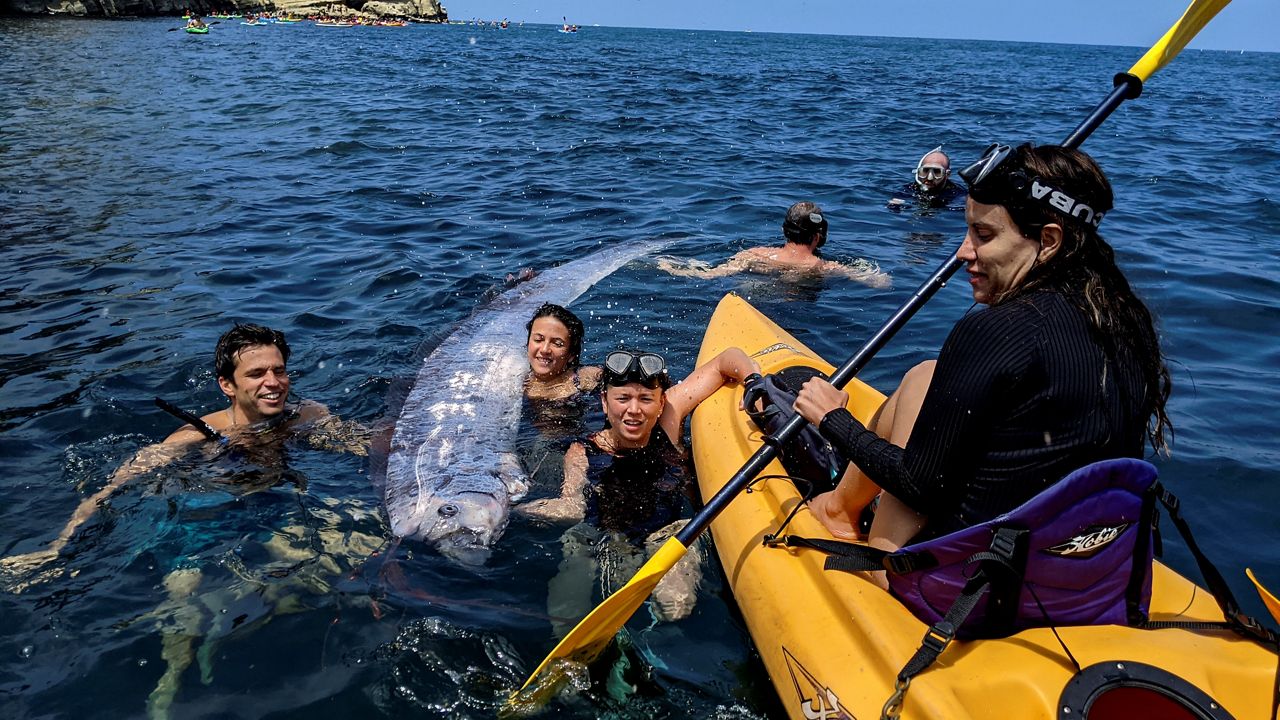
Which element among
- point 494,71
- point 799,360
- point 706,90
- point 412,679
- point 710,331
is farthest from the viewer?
point 494,71

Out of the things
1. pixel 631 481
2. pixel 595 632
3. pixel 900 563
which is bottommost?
pixel 631 481

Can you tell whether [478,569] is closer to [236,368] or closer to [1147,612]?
[236,368]

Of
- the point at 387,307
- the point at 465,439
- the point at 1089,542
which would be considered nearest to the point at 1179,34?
the point at 1089,542

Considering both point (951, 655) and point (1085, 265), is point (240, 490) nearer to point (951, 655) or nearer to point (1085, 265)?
point (951, 655)

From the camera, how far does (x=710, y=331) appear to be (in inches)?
247

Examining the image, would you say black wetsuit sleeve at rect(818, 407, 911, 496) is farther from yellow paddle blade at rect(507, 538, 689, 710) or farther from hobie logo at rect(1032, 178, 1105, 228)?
yellow paddle blade at rect(507, 538, 689, 710)

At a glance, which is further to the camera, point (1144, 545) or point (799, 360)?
point (799, 360)

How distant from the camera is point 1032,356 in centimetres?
250

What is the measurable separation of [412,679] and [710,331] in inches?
132

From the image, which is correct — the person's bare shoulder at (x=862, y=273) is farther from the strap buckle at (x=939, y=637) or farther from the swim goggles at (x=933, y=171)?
the strap buckle at (x=939, y=637)

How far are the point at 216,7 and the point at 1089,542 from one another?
296 ft

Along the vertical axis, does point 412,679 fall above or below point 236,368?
below

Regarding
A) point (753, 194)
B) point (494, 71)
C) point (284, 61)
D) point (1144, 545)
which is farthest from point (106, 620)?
point (284, 61)

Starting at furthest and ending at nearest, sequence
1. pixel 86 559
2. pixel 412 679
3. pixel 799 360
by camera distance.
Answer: pixel 799 360, pixel 86 559, pixel 412 679
